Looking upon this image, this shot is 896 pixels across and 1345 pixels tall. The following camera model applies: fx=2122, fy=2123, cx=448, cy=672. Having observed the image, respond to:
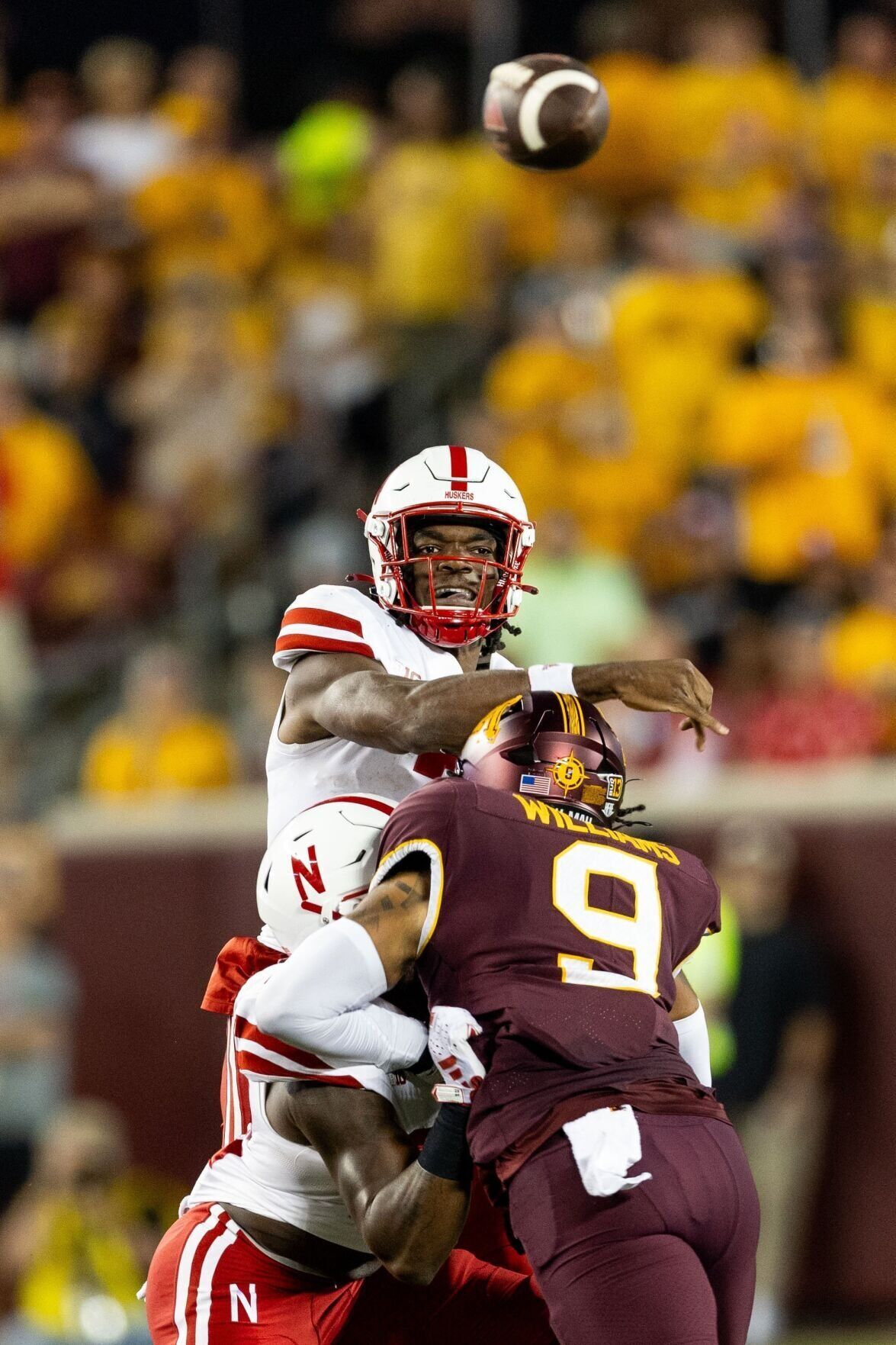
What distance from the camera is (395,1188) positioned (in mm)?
3391

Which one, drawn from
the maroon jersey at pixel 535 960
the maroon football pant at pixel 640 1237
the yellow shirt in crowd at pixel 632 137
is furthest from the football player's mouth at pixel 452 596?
the yellow shirt in crowd at pixel 632 137

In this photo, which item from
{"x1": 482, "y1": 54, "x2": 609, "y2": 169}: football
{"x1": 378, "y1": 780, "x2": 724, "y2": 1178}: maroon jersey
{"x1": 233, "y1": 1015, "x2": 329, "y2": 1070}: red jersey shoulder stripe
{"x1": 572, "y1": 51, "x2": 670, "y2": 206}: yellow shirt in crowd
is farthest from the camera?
{"x1": 572, "y1": 51, "x2": 670, "y2": 206}: yellow shirt in crowd

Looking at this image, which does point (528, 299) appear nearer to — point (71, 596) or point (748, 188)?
point (748, 188)

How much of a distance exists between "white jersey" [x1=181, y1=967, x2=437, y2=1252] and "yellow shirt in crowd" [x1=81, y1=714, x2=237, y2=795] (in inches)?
210

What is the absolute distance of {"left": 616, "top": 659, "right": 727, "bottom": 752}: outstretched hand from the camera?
11.3 ft

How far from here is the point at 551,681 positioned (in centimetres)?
355

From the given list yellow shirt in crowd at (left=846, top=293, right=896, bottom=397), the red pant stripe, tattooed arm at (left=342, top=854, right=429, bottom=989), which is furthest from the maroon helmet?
yellow shirt in crowd at (left=846, top=293, right=896, bottom=397)

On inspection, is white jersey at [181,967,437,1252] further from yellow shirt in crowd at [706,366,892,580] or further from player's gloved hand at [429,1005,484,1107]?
yellow shirt in crowd at [706,366,892,580]

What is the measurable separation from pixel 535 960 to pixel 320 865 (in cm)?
57

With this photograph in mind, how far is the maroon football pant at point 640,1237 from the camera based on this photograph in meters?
3.12

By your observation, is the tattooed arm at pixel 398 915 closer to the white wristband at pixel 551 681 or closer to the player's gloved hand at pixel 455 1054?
the player's gloved hand at pixel 455 1054

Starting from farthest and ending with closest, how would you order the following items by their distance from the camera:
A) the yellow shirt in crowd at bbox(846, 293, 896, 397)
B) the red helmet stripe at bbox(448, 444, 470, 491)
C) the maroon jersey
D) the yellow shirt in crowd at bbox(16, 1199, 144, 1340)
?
the yellow shirt in crowd at bbox(846, 293, 896, 397) → the yellow shirt in crowd at bbox(16, 1199, 144, 1340) → the red helmet stripe at bbox(448, 444, 470, 491) → the maroon jersey

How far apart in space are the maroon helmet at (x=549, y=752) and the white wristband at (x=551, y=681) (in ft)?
0.05

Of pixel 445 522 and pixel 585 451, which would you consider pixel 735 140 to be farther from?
pixel 445 522
